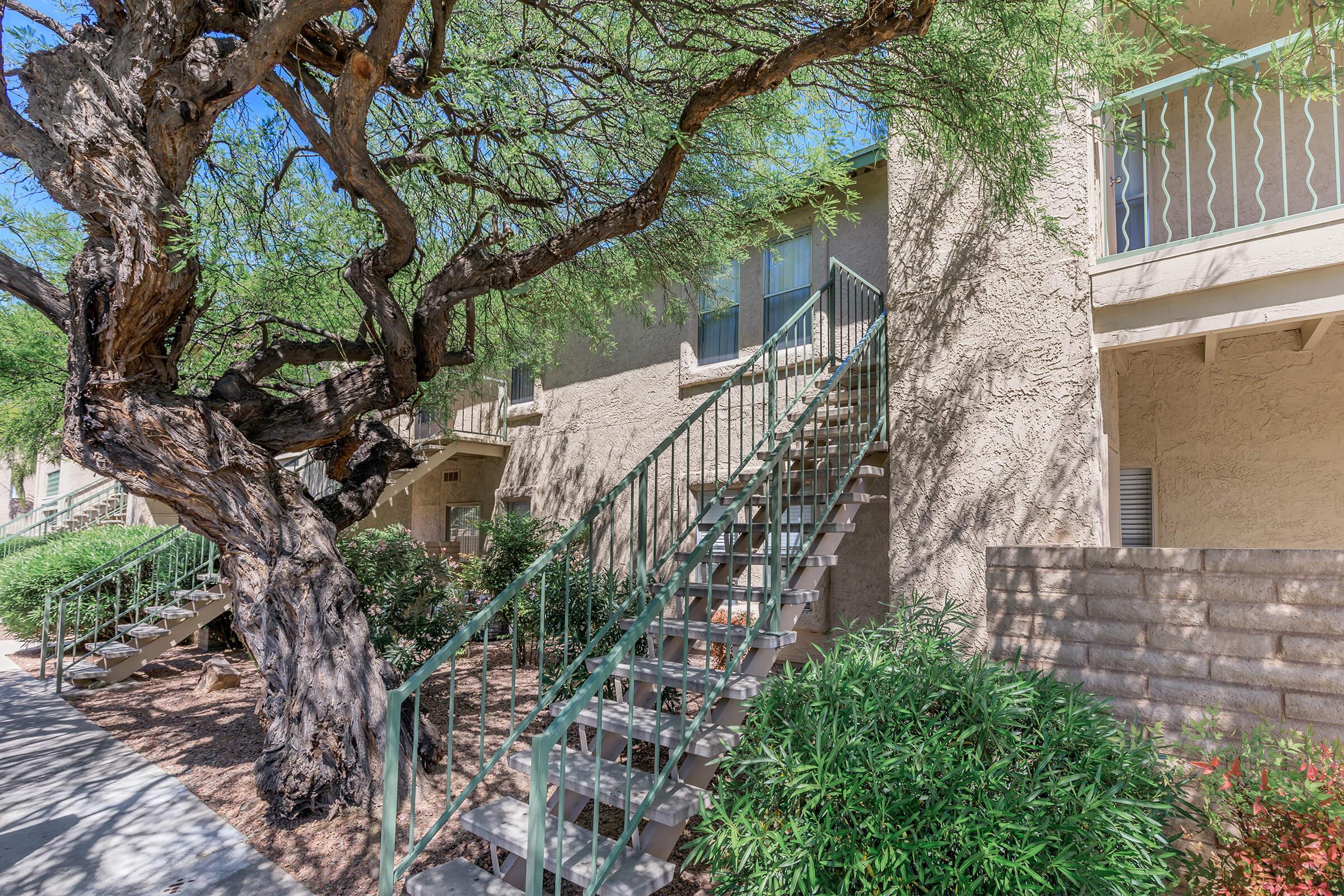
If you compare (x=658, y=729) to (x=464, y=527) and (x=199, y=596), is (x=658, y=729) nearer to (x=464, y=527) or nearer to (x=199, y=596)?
(x=199, y=596)

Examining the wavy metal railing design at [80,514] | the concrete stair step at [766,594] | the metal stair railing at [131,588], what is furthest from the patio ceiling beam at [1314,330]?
the wavy metal railing design at [80,514]

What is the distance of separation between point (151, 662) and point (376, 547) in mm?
3281

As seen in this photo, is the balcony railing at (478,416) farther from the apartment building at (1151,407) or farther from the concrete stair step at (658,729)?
the concrete stair step at (658,729)

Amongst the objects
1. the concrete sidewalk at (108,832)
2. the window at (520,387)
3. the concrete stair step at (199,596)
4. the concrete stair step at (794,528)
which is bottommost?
the concrete sidewalk at (108,832)

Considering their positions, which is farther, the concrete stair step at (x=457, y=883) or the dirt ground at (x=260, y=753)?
the dirt ground at (x=260, y=753)

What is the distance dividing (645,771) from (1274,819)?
2.60 metres

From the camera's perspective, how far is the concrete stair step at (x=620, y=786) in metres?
2.98

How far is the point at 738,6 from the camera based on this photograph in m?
4.57

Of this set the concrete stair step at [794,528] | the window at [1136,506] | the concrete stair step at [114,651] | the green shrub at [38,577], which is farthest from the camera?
the green shrub at [38,577]

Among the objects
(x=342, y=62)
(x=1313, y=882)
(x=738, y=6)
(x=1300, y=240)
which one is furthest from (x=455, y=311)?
(x=1313, y=882)

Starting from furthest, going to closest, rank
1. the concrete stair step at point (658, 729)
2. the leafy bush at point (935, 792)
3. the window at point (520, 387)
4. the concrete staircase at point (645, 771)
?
1. the window at point (520, 387)
2. the concrete stair step at point (658, 729)
3. the concrete staircase at point (645, 771)
4. the leafy bush at point (935, 792)

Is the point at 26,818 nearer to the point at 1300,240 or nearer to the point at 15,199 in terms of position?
the point at 15,199

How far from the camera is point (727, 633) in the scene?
345 centimetres

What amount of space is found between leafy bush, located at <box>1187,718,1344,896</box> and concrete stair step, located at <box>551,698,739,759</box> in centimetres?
187
